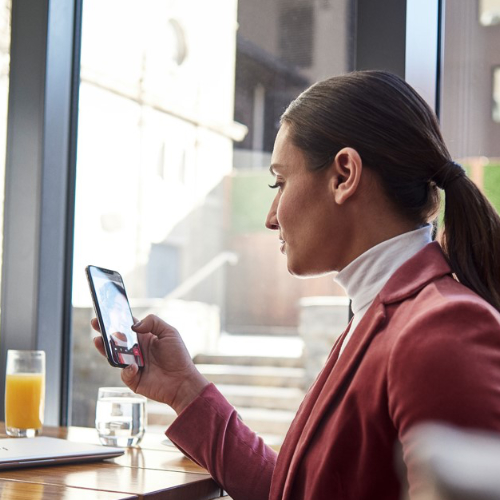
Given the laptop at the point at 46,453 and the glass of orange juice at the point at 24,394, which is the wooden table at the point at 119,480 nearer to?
the laptop at the point at 46,453

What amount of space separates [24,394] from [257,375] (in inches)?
208

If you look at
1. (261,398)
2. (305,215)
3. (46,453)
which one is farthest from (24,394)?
(261,398)

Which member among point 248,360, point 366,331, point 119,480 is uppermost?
point 366,331

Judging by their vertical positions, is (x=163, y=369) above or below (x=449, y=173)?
below

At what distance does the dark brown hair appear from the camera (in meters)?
0.90

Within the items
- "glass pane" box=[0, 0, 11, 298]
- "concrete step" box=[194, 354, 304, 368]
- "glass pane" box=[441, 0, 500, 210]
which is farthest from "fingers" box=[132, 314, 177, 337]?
→ "concrete step" box=[194, 354, 304, 368]

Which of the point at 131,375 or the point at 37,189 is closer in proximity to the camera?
the point at 131,375

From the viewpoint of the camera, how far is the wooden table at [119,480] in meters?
0.94

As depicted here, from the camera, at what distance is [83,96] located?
7.09ft

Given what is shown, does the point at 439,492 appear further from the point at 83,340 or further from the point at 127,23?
the point at 127,23

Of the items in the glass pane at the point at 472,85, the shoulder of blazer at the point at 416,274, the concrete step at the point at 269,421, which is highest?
the glass pane at the point at 472,85

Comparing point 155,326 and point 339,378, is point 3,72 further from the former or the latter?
point 339,378

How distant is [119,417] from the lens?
1387mm

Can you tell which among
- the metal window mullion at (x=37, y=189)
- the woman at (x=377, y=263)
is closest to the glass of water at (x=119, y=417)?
the woman at (x=377, y=263)
